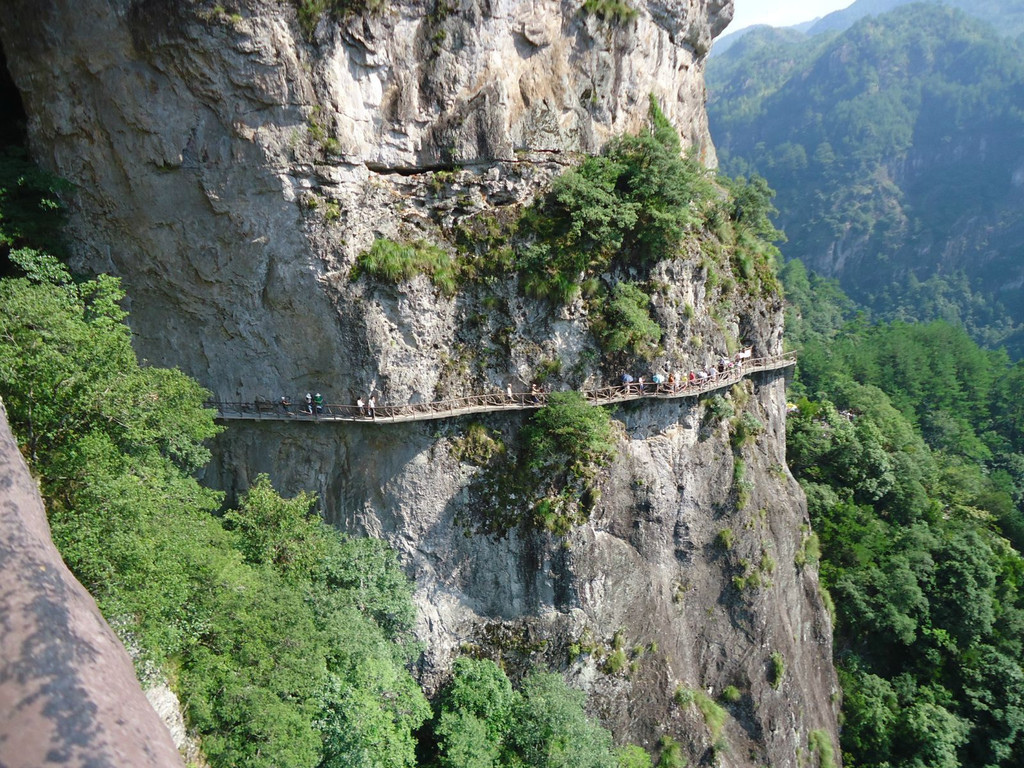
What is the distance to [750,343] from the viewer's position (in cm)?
2466

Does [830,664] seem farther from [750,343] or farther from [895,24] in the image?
[895,24]

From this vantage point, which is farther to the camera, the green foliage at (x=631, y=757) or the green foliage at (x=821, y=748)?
the green foliage at (x=821, y=748)

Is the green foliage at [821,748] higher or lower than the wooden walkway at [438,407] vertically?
lower

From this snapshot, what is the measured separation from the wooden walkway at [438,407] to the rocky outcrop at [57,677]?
15286 millimetres

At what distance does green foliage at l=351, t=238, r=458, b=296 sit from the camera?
61.4 feet

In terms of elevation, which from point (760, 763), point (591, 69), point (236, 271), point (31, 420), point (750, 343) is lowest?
point (760, 763)

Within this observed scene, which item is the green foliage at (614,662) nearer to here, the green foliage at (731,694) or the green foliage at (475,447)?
the green foliage at (731,694)

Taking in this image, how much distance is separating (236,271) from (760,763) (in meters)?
26.0

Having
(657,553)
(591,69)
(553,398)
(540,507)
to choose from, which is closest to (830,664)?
(657,553)

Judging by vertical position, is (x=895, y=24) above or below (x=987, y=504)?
above

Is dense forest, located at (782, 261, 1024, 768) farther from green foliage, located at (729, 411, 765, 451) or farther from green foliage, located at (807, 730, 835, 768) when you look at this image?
green foliage, located at (729, 411, 765, 451)

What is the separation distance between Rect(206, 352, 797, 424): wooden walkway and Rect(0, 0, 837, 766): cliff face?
44cm

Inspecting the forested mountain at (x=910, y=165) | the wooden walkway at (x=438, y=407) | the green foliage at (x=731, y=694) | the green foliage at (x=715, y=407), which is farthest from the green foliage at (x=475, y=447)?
the forested mountain at (x=910, y=165)

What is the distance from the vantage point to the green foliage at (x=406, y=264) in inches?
736
